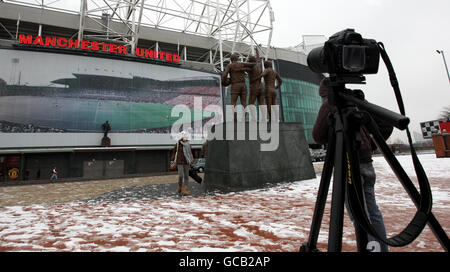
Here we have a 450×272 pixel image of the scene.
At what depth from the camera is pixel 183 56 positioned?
108ft

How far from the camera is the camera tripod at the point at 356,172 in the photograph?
3.05ft

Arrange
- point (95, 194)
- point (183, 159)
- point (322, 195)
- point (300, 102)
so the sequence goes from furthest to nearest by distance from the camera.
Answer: point (300, 102), point (95, 194), point (183, 159), point (322, 195)

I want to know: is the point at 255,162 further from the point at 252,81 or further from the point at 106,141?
the point at 106,141

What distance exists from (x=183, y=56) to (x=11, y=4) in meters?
19.7

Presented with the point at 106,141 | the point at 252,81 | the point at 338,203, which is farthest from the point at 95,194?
the point at 106,141

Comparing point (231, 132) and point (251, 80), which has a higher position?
point (251, 80)

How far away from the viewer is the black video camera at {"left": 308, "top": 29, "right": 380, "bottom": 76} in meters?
1.17

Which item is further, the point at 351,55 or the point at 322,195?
the point at 322,195

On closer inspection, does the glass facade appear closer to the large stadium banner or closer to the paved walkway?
the large stadium banner

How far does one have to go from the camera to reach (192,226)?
10.0ft

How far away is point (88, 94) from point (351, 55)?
83.6ft
